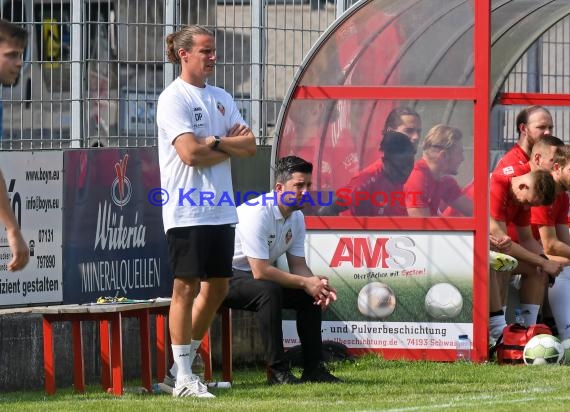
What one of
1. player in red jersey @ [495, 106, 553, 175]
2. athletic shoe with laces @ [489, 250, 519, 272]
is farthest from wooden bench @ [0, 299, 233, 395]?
player in red jersey @ [495, 106, 553, 175]

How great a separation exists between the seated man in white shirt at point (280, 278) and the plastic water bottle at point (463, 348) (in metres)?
1.62

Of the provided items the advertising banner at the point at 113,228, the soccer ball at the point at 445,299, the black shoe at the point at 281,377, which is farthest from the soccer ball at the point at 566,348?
the advertising banner at the point at 113,228

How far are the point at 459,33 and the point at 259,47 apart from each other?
208 centimetres

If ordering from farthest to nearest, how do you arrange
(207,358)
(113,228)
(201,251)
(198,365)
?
(113,228) → (198,365) → (207,358) → (201,251)

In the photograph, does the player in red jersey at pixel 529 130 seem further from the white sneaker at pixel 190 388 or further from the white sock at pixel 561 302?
the white sneaker at pixel 190 388

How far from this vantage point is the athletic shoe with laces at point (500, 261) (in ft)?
35.5

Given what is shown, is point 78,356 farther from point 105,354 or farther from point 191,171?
point 191,171

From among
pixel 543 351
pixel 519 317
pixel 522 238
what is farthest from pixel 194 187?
pixel 519 317

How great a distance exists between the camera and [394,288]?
34.8 ft

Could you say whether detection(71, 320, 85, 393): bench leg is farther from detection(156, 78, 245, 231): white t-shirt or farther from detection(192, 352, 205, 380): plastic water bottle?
detection(192, 352, 205, 380): plastic water bottle

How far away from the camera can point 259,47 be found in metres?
12.1

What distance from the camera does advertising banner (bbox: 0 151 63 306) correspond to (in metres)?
9.41

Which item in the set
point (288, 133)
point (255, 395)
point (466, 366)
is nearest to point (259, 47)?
point (288, 133)

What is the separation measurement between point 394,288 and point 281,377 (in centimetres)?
186
